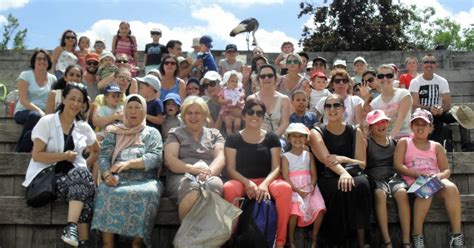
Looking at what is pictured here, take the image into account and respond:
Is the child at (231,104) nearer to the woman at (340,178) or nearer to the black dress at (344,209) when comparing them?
the woman at (340,178)

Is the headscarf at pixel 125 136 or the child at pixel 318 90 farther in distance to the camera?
the child at pixel 318 90

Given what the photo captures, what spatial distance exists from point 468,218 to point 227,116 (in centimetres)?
291

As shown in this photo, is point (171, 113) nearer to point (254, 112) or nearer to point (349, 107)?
point (254, 112)

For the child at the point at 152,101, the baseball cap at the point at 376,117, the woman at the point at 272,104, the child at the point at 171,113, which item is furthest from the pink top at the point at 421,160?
the child at the point at 152,101

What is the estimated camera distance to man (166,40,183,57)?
9.01 metres

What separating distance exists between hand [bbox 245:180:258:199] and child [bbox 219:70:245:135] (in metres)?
1.75

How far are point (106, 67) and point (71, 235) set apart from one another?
3.17m

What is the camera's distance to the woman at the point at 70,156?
14.3 ft

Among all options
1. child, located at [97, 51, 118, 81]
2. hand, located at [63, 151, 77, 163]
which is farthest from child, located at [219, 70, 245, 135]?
hand, located at [63, 151, 77, 163]

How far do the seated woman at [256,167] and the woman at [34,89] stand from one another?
245cm

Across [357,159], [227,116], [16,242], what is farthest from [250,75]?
[16,242]

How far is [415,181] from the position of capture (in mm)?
4871

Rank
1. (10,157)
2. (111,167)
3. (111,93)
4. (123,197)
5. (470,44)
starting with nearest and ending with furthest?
(123,197)
(111,167)
(10,157)
(111,93)
(470,44)

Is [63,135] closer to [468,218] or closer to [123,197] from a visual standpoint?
[123,197]
